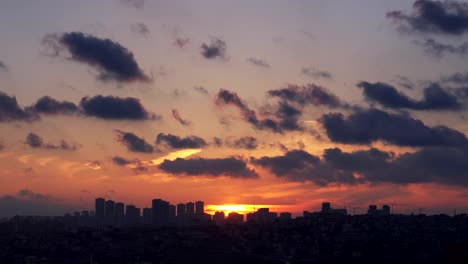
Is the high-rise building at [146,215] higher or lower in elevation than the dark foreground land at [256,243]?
higher

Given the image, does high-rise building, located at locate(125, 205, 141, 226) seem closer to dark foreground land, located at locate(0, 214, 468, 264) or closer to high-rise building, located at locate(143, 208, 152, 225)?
high-rise building, located at locate(143, 208, 152, 225)

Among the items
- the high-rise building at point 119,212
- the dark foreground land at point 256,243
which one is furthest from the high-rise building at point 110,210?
the dark foreground land at point 256,243

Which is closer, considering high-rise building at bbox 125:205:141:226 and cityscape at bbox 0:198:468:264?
cityscape at bbox 0:198:468:264

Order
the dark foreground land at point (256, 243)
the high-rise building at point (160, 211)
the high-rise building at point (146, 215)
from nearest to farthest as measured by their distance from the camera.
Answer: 1. the dark foreground land at point (256, 243)
2. the high-rise building at point (160, 211)
3. the high-rise building at point (146, 215)

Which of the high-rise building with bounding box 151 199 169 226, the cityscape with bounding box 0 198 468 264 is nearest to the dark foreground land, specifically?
the cityscape with bounding box 0 198 468 264

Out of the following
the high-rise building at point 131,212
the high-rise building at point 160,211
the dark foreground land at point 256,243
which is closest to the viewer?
the dark foreground land at point 256,243

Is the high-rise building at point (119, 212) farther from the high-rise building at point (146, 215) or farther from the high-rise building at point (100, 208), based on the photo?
the high-rise building at point (146, 215)

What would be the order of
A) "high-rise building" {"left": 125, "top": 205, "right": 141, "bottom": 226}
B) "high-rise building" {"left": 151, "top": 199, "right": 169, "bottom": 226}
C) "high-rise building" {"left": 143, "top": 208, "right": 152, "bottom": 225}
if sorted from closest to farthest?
"high-rise building" {"left": 151, "top": 199, "right": 169, "bottom": 226}
"high-rise building" {"left": 143, "top": 208, "right": 152, "bottom": 225}
"high-rise building" {"left": 125, "top": 205, "right": 141, "bottom": 226}

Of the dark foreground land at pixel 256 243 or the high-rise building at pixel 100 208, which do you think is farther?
the high-rise building at pixel 100 208

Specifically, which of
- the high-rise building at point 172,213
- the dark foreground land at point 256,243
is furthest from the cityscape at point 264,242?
the high-rise building at point 172,213
